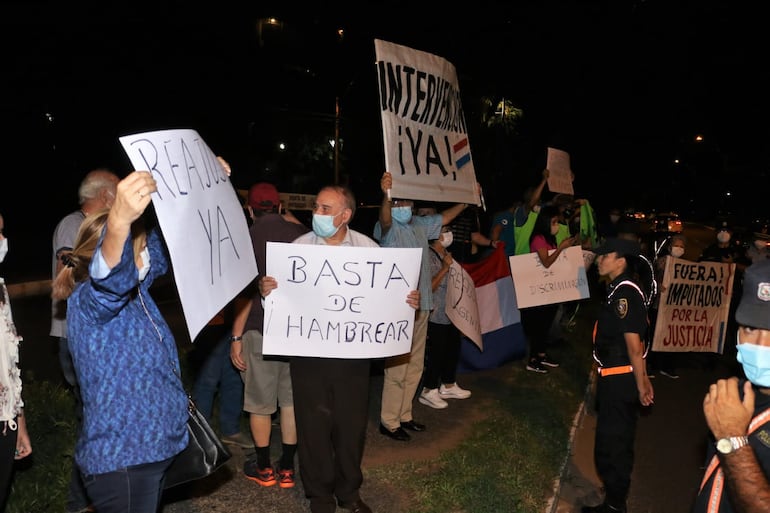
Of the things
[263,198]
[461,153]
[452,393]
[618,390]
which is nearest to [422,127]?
[461,153]

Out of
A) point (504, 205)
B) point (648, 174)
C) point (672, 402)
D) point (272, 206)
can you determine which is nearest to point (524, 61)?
point (504, 205)

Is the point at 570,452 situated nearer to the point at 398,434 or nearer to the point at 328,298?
the point at 398,434

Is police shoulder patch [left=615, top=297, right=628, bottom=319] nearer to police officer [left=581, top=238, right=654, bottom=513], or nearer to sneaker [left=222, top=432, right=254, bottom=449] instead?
police officer [left=581, top=238, right=654, bottom=513]

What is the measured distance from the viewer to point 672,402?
7082mm

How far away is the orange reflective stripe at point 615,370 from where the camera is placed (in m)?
4.00

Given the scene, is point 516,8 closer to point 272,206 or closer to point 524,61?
point 524,61

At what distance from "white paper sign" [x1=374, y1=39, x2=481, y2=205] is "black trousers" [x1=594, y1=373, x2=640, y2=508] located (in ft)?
6.23

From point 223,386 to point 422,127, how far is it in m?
2.60

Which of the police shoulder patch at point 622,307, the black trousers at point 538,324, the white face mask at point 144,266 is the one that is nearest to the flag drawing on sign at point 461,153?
the police shoulder patch at point 622,307

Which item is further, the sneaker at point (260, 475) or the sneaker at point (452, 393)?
the sneaker at point (452, 393)

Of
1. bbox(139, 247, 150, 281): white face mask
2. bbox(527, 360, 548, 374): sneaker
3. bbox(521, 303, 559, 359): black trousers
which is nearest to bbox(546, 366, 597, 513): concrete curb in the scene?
bbox(527, 360, 548, 374): sneaker

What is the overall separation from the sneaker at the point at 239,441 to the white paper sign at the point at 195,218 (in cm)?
232

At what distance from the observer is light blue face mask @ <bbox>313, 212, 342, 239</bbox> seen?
3668 millimetres

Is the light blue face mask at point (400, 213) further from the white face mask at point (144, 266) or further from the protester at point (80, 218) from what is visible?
the white face mask at point (144, 266)
